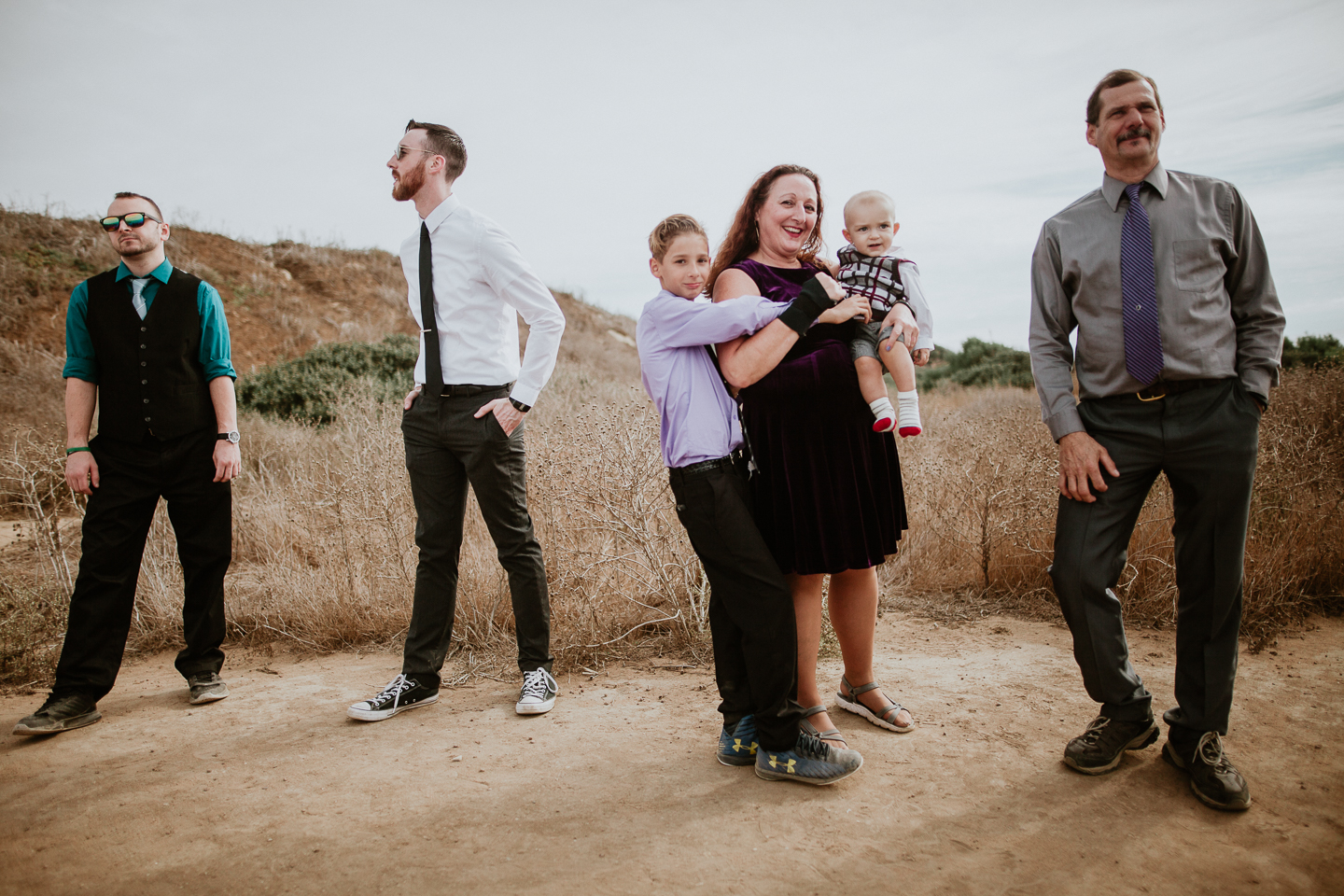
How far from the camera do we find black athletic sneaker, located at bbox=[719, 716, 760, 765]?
276 cm

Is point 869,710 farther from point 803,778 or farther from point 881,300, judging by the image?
point 881,300

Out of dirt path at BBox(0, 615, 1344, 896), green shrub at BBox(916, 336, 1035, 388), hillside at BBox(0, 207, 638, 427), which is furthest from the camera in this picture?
green shrub at BBox(916, 336, 1035, 388)

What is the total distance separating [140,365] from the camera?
3.45m

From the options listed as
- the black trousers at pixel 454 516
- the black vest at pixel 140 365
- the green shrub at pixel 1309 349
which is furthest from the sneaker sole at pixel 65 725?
the green shrub at pixel 1309 349

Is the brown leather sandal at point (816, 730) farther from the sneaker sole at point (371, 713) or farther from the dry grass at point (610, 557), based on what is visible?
the sneaker sole at point (371, 713)

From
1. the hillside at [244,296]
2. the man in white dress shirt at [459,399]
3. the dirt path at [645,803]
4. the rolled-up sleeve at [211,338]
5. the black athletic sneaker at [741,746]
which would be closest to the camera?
the dirt path at [645,803]

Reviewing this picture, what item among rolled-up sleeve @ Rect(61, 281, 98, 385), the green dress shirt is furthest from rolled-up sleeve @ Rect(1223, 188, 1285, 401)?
rolled-up sleeve @ Rect(61, 281, 98, 385)

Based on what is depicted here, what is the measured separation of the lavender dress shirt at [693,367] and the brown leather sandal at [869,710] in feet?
4.01

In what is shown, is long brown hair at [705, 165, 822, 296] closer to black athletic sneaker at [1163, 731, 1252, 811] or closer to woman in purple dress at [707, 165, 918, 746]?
woman in purple dress at [707, 165, 918, 746]

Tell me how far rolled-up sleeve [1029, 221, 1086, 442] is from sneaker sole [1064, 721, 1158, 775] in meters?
1.06

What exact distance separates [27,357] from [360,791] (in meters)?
12.8

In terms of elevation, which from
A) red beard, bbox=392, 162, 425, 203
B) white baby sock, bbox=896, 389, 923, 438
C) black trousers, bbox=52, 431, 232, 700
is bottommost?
black trousers, bbox=52, 431, 232, 700

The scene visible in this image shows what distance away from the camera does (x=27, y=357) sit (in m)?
11.7

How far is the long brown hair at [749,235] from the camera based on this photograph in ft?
8.99
